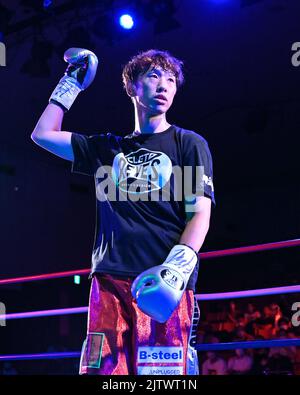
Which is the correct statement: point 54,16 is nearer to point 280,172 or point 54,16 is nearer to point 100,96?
point 100,96

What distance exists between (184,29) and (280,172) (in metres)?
3.47

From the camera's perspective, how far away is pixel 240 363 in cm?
542

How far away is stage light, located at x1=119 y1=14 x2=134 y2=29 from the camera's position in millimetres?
4227

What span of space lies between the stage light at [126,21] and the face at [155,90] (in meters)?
2.70

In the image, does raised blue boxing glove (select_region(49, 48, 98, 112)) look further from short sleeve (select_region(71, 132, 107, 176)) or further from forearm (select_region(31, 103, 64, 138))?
short sleeve (select_region(71, 132, 107, 176))

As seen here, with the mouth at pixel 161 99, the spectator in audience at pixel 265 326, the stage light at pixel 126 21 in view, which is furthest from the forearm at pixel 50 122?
the spectator in audience at pixel 265 326

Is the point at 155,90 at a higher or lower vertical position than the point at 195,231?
higher

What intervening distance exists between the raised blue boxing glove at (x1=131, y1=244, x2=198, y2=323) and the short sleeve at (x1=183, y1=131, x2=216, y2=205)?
0.81 feet

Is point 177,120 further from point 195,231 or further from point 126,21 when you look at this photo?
point 195,231

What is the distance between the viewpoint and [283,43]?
457 centimetres

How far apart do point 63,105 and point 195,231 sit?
64cm

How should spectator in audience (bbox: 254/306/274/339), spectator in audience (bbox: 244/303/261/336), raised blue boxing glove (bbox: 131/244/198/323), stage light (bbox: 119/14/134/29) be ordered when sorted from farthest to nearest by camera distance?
1. spectator in audience (bbox: 244/303/261/336)
2. spectator in audience (bbox: 254/306/274/339)
3. stage light (bbox: 119/14/134/29)
4. raised blue boxing glove (bbox: 131/244/198/323)

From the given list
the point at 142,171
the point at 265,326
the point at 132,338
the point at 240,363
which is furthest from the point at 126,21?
the point at 265,326

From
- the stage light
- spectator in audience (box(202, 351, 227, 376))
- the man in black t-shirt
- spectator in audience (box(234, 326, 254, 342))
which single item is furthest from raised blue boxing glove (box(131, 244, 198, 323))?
spectator in audience (box(234, 326, 254, 342))
